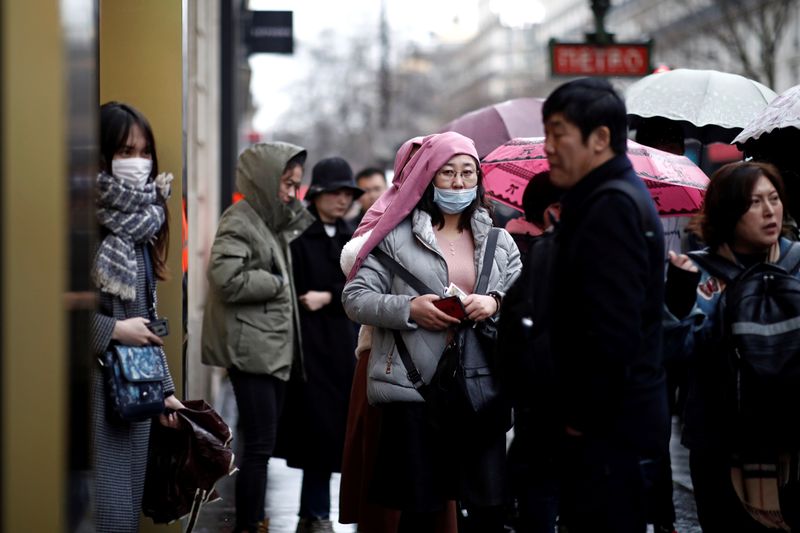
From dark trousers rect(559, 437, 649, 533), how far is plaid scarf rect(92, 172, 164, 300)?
69.3 inches

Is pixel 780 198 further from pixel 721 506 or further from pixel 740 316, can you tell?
pixel 721 506

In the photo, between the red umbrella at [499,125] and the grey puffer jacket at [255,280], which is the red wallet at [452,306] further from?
the red umbrella at [499,125]

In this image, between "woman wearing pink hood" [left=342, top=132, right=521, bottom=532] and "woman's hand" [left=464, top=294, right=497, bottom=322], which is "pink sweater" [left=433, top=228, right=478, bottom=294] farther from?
"woman's hand" [left=464, top=294, right=497, bottom=322]

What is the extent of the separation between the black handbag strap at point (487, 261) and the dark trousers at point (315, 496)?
2524 mm

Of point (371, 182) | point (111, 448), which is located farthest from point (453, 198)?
point (371, 182)

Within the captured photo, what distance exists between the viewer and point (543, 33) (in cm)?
12694

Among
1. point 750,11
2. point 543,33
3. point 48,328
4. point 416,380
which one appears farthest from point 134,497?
point 543,33

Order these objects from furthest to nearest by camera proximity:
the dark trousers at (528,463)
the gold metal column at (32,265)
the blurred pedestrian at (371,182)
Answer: the blurred pedestrian at (371,182) < the dark trousers at (528,463) < the gold metal column at (32,265)

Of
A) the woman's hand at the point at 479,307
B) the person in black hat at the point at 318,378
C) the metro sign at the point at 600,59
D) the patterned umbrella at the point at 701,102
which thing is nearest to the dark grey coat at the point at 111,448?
the woman's hand at the point at 479,307

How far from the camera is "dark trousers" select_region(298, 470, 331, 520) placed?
7.80m

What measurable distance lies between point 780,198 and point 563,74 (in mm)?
8878

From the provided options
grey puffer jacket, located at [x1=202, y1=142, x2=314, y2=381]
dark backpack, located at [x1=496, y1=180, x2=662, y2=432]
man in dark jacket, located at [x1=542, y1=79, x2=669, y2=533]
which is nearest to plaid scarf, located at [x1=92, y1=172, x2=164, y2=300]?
dark backpack, located at [x1=496, y1=180, x2=662, y2=432]

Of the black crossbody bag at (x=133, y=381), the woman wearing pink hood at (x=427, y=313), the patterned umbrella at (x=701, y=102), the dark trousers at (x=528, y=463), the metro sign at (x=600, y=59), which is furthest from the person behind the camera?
the metro sign at (x=600, y=59)

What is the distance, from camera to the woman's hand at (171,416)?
534 cm
